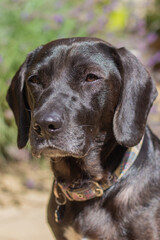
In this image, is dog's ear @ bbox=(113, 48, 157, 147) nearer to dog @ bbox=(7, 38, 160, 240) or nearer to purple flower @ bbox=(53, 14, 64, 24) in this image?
dog @ bbox=(7, 38, 160, 240)

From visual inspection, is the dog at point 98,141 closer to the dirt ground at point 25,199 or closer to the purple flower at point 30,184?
the dirt ground at point 25,199

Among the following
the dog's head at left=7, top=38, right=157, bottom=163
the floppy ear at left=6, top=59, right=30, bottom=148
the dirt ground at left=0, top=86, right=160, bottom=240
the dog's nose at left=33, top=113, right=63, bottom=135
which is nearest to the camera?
the dog's nose at left=33, top=113, right=63, bottom=135

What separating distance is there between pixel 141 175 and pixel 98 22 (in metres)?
3.63

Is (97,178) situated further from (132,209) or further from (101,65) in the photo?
(101,65)

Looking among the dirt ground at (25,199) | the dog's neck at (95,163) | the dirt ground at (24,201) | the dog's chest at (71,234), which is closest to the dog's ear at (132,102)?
the dog's neck at (95,163)

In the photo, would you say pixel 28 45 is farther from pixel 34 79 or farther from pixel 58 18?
pixel 34 79

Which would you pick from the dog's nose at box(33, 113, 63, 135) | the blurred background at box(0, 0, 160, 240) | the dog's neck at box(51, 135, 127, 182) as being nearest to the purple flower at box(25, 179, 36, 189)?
the blurred background at box(0, 0, 160, 240)

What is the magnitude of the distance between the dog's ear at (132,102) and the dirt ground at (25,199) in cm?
126

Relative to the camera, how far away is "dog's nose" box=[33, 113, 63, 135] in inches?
102

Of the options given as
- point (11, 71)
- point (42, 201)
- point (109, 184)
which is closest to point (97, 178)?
point (109, 184)

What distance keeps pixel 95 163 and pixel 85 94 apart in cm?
52

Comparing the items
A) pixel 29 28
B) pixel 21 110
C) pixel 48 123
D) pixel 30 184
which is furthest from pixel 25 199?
pixel 48 123

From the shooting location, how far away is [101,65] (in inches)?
114

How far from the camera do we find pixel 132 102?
9.56 ft
